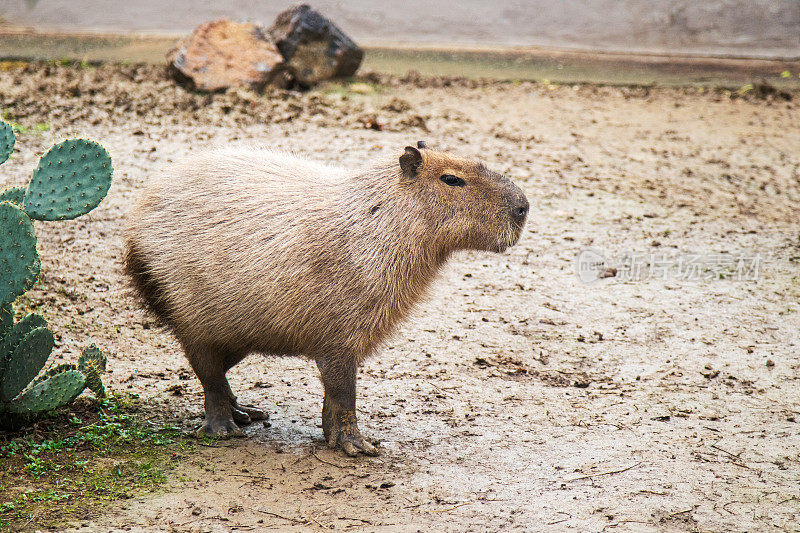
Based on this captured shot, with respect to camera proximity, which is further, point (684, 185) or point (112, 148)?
point (684, 185)

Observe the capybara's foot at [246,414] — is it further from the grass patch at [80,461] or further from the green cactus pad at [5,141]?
the green cactus pad at [5,141]

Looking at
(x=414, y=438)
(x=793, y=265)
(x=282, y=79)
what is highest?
(x=282, y=79)

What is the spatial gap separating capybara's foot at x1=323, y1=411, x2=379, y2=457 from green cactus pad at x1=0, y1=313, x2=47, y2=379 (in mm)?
1265

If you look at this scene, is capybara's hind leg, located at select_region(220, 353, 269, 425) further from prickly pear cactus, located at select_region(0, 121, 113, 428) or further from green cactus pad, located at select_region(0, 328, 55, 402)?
green cactus pad, located at select_region(0, 328, 55, 402)

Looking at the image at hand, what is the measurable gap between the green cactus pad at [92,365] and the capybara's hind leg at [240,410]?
1.79 ft

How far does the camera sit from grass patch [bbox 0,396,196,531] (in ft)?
9.68

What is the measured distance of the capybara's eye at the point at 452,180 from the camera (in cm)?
352

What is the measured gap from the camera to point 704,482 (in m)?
3.25

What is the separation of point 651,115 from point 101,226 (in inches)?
230

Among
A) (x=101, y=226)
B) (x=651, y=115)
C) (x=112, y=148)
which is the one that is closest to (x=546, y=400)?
(x=101, y=226)

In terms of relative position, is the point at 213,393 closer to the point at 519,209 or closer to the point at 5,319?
the point at 5,319

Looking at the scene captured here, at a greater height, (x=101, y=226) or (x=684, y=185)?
(x=684, y=185)

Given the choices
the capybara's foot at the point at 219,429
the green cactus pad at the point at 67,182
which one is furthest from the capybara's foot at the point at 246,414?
the green cactus pad at the point at 67,182

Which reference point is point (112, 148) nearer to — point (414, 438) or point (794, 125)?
point (414, 438)
